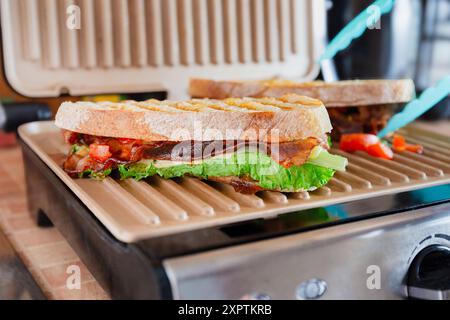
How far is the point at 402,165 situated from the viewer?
1254 mm

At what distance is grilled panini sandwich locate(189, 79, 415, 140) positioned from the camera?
1.55m

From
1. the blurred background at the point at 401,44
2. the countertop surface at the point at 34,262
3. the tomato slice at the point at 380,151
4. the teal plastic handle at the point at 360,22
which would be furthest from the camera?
the blurred background at the point at 401,44

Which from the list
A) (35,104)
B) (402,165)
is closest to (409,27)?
(402,165)

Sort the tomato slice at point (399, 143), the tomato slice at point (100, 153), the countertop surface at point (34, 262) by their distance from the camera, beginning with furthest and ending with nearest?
1. the tomato slice at point (399, 143)
2. the tomato slice at point (100, 153)
3. the countertop surface at point (34, 262)

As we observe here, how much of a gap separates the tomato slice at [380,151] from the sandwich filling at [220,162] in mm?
209

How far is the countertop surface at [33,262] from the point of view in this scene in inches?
39.0

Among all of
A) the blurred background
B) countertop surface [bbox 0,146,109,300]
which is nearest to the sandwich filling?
countertop surface [bbox 0,146,109,300]

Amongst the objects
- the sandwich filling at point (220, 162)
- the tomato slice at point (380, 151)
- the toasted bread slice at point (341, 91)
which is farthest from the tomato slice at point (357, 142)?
the sandwich filling at point (220, 162)

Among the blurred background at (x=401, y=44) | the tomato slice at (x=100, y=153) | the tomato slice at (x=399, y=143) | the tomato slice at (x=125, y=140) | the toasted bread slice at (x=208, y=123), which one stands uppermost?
the blurred background at (x=401, y=44)

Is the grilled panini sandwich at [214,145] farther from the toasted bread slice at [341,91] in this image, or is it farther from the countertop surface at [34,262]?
the toasted bread slice at [341,91]

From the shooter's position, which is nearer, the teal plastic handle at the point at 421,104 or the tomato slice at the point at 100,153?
the tomato slice at the point at 100,153

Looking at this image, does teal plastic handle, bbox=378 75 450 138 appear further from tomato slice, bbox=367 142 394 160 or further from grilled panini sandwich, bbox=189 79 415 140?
tomato slice, bbox=367 142 394 160

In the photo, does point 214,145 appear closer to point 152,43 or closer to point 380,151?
point 380,151

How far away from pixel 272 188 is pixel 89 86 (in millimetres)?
850
